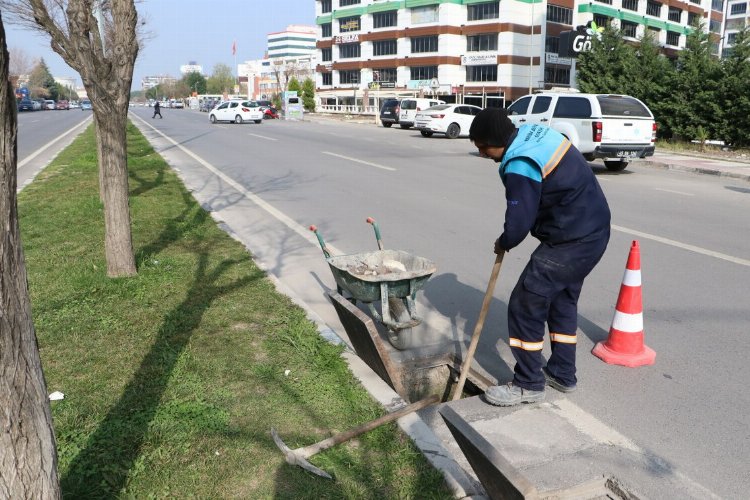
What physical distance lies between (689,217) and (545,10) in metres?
55.5

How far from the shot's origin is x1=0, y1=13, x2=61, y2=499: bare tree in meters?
1.91

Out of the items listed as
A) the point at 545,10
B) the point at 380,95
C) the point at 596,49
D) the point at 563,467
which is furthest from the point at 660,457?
the point at 380,95

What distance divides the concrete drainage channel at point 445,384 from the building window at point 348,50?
7320 centimetres

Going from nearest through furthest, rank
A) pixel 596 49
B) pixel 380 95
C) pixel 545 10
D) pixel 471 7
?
1. pixel 596 49
2. pixel 545 10
3. pixel 471 7
4. pixel 380 95

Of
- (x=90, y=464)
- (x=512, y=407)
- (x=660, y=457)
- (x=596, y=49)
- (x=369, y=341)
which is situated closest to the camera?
(x=90, y=464)

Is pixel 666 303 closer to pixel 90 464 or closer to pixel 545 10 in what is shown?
pixel 90 464

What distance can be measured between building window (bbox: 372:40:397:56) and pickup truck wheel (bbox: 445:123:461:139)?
4266 centimetres

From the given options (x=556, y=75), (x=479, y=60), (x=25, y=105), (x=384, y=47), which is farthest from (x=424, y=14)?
(x=25, y=105)

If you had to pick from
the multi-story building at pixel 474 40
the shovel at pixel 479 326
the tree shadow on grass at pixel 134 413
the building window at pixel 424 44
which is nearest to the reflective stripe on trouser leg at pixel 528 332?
the shovel at pixel 479 326

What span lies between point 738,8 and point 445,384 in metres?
125

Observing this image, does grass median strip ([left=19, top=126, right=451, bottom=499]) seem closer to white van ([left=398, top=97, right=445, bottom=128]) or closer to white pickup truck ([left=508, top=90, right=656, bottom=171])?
white pickup truck ([left=508, top=90, right=656, bottom=171])

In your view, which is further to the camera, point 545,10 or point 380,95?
point 380,95

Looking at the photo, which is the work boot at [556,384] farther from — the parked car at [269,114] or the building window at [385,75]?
the building window at [385,75]

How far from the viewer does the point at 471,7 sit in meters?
63.2
